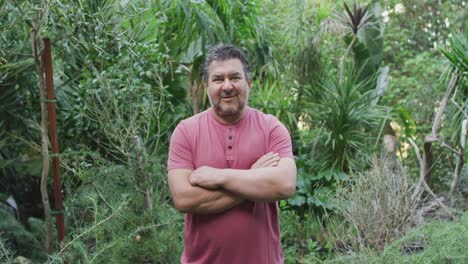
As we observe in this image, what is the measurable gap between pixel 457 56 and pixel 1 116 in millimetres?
4555

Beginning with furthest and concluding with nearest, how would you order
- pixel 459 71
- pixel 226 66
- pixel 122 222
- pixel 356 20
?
1. pixel 356 20
2. pixel 459 71
3. pixel 122 222
4. pixel 226 66

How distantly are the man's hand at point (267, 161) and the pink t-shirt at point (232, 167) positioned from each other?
5 centimetres

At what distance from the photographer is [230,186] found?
93.7 inches

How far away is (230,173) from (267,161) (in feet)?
0.58

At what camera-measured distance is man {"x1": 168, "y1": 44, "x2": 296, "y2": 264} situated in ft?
7.93

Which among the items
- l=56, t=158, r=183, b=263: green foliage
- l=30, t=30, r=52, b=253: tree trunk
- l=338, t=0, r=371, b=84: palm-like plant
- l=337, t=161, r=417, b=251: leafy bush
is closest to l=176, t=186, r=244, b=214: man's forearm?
l=56, t=158, r=183, b=263: green foliage

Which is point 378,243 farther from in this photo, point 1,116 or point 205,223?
point 1,116

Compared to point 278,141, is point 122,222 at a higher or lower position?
lower

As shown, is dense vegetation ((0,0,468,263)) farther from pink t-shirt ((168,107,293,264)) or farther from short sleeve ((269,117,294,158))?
short sleeve ((269,117,294,158))

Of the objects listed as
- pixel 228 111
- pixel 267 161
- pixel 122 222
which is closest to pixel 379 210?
pixel 122 222

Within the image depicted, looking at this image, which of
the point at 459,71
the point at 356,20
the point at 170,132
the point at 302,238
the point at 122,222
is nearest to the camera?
the point at 122,222

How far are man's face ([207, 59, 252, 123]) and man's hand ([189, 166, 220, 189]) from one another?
10.5 inches

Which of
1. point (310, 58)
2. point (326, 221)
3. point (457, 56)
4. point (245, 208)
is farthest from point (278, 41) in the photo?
point (245, 208)

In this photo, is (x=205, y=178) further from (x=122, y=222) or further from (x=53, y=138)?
(x=53, y=138)
